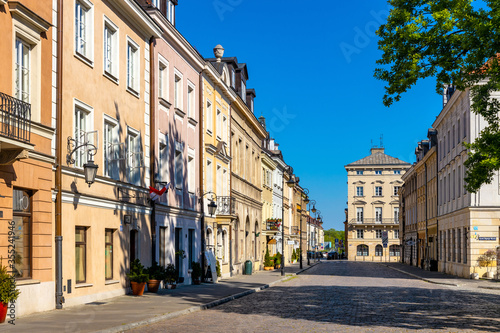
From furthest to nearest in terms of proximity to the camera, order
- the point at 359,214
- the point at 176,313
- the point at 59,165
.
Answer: the point at 359,214, the point at 59,165, the point at 176,313

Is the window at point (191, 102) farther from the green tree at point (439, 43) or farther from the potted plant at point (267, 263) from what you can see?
the potted plant at point (267, 263)

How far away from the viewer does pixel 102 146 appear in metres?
20.5

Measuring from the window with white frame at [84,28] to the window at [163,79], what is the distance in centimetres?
674

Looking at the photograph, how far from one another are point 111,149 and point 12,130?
23.2 feet

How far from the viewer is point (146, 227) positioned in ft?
80.5

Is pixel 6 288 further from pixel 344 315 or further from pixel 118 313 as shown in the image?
pixel 344 315

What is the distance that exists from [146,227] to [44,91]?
8.99m

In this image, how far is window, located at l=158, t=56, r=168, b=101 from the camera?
2670 centimetres

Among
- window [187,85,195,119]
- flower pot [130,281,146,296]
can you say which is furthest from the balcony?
window [187,85,195,119]

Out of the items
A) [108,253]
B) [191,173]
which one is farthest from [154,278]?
[191,173]

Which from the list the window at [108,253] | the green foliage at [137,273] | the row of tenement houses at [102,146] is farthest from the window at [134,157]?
the green foliage at [137,273]

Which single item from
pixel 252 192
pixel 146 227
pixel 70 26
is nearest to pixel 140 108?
pixel 146 227

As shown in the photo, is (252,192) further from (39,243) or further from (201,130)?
(39,243)

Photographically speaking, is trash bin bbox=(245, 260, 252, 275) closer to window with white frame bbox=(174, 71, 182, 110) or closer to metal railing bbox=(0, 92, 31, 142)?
window with white frame bbox=(174, 71, 182, 110)
